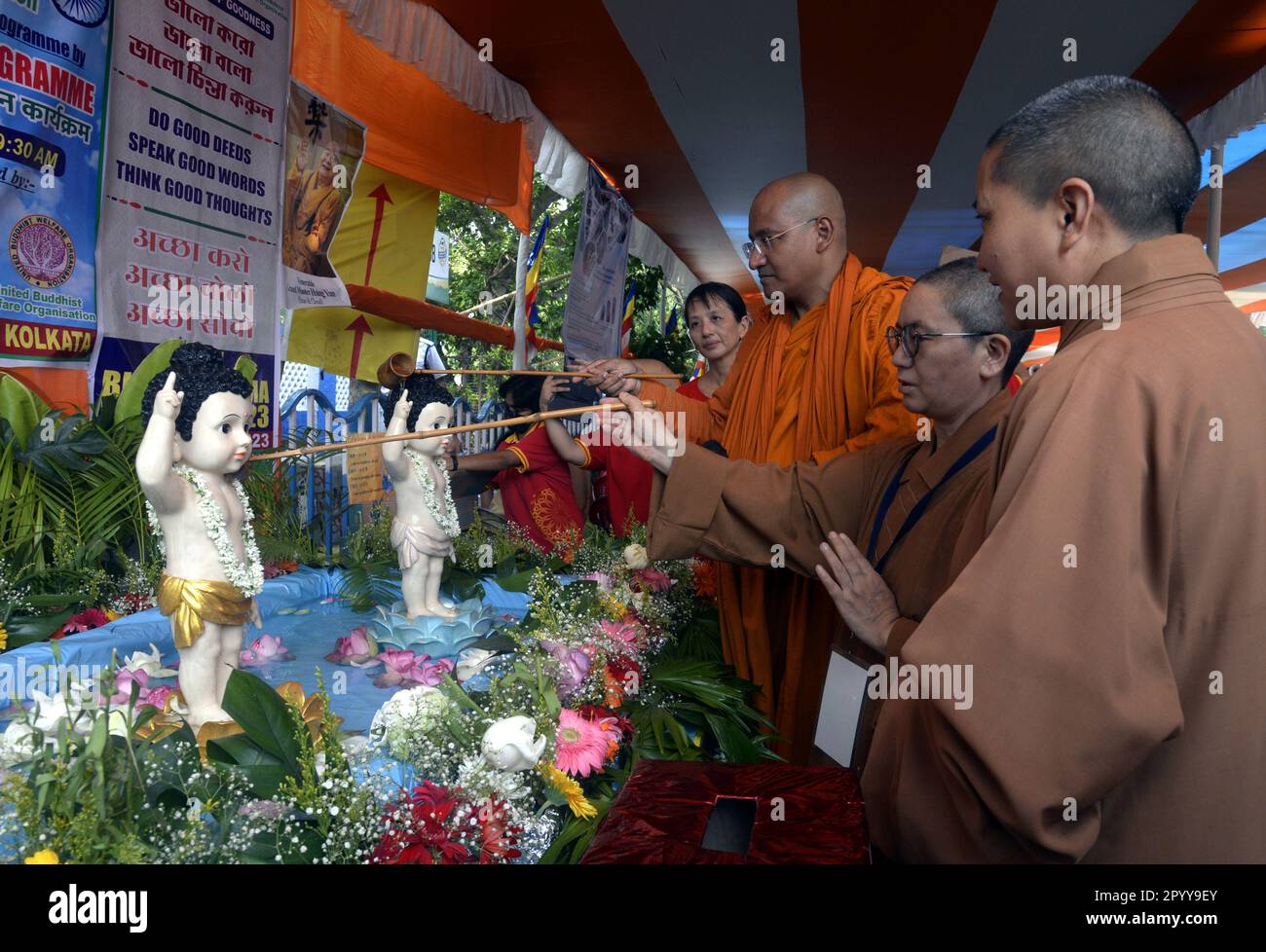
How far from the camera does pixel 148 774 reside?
1361mm

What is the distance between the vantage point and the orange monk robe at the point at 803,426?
2.64 m

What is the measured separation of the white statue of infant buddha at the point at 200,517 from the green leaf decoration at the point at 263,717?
16.1 inches

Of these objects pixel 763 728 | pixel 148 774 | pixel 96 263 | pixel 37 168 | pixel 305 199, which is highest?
pixel 305 199

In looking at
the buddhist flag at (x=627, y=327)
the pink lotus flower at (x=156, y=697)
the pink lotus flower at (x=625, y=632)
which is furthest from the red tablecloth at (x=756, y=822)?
the buddhist flag at (x=627, y=327)

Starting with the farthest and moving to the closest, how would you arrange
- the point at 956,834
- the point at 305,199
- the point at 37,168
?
the point at 305,199 < the point at 37,168 < the point at 956,834

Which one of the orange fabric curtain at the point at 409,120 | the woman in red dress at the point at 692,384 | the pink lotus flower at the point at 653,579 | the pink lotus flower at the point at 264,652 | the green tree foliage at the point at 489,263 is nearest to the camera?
the pink lotus flower at the point at 264,652

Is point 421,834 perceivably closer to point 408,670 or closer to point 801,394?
point 408,670

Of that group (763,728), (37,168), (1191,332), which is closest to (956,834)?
(1191,332)

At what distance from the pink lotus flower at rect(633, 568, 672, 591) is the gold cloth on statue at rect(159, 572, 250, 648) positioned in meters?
1.37

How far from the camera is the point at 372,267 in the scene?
541 centimetres

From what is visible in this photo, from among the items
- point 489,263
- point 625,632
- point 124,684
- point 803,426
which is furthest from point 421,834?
point 489,263

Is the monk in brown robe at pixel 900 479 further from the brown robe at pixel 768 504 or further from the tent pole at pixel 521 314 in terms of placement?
the tent pole at pixel 521 314
